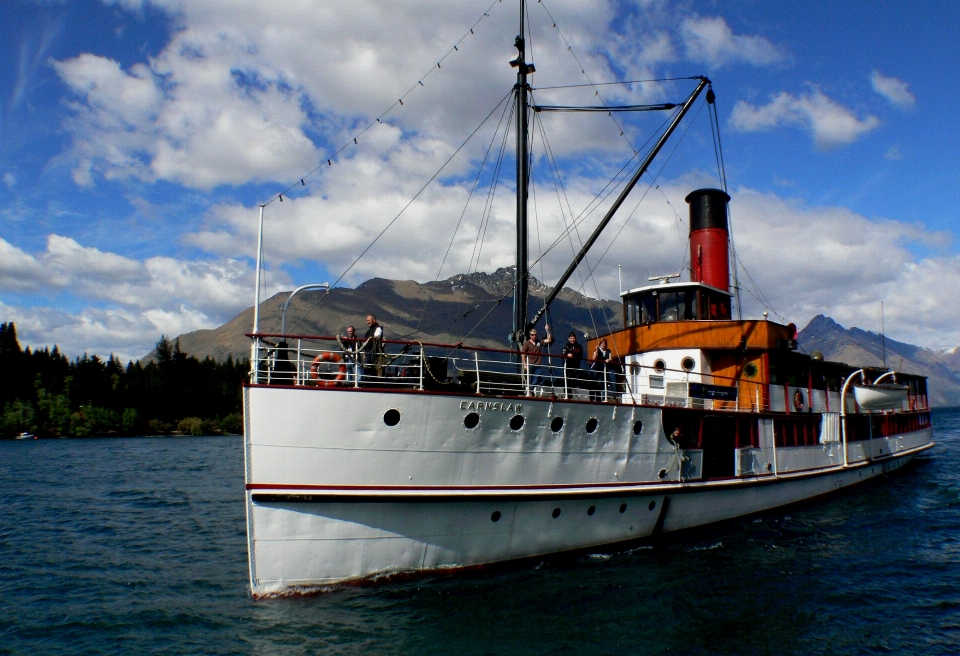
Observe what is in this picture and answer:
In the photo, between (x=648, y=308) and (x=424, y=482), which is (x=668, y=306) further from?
(x=424, y=482)

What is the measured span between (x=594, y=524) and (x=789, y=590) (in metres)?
3.54

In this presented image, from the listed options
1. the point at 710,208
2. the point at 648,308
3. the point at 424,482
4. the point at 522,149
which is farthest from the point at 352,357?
the point at 710,208

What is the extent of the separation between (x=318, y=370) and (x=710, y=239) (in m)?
13.8

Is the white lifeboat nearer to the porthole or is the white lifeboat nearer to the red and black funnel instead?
the red and black funnel

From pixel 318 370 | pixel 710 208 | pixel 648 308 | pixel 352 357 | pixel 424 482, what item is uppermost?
pixel 710 208

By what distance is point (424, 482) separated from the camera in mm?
10516

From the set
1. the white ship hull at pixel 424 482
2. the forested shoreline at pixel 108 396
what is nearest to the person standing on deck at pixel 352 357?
the white ship hull at pixel 424 482

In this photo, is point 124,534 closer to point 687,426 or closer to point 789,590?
point 687,426

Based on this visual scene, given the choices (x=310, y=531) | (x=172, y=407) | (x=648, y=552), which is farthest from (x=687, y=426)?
(x=172, y=407)

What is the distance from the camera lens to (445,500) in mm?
10648

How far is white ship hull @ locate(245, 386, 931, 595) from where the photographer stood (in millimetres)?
10031

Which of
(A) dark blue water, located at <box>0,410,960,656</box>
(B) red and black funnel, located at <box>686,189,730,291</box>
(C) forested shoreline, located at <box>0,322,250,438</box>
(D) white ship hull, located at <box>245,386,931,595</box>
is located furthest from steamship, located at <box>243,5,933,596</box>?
(C) forested shoreline, located at <box>0,322,250,438</box>

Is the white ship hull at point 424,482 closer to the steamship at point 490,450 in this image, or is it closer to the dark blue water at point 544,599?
the steamship at point 490,450

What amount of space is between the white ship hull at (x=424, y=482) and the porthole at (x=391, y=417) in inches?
2.8
